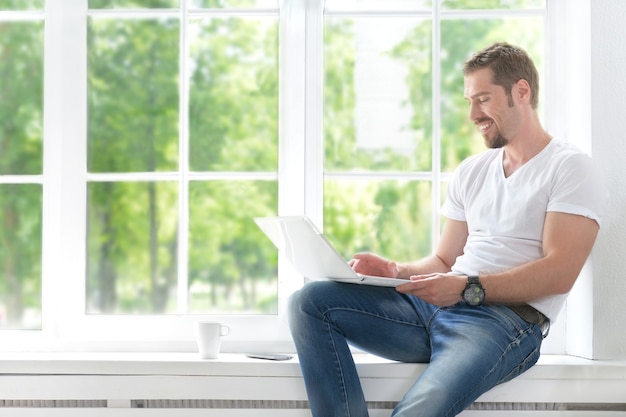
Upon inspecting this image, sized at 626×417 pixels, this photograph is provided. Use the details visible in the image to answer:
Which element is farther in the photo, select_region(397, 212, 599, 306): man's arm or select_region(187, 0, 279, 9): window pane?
select_region(187, 0, 279, 9): window pane

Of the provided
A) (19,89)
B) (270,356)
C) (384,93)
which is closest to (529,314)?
(270,356)

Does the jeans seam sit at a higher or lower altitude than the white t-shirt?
lower

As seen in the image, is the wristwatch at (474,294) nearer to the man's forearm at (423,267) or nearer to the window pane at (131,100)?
the man's forearm at (423,267)

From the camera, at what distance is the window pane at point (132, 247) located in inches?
111

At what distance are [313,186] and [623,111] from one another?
100 centimetres

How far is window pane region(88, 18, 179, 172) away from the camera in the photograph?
2801mm

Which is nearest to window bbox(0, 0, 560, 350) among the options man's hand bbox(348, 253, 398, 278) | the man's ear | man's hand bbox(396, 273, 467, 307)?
man's hand bbox(348, 253, 398, 278)

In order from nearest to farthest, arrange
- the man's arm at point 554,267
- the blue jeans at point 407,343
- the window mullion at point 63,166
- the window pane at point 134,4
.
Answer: the blue jeans at point 407,343 → the man's arm at point 554,267 → the window mullion at point 63,166 → the window pane at point 134,4

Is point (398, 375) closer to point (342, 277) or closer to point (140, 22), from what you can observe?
point (342, 277)

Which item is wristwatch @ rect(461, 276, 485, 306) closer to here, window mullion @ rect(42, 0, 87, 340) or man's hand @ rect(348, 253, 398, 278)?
man's hand @ rect(348, 253, 398, 278)

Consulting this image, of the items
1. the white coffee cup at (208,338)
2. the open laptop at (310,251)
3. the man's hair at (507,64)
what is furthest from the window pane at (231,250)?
the man's hair at (507,64)

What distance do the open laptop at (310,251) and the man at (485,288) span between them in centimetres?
5

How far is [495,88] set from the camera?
2.42 m

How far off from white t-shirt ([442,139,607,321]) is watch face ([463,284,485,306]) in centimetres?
13
